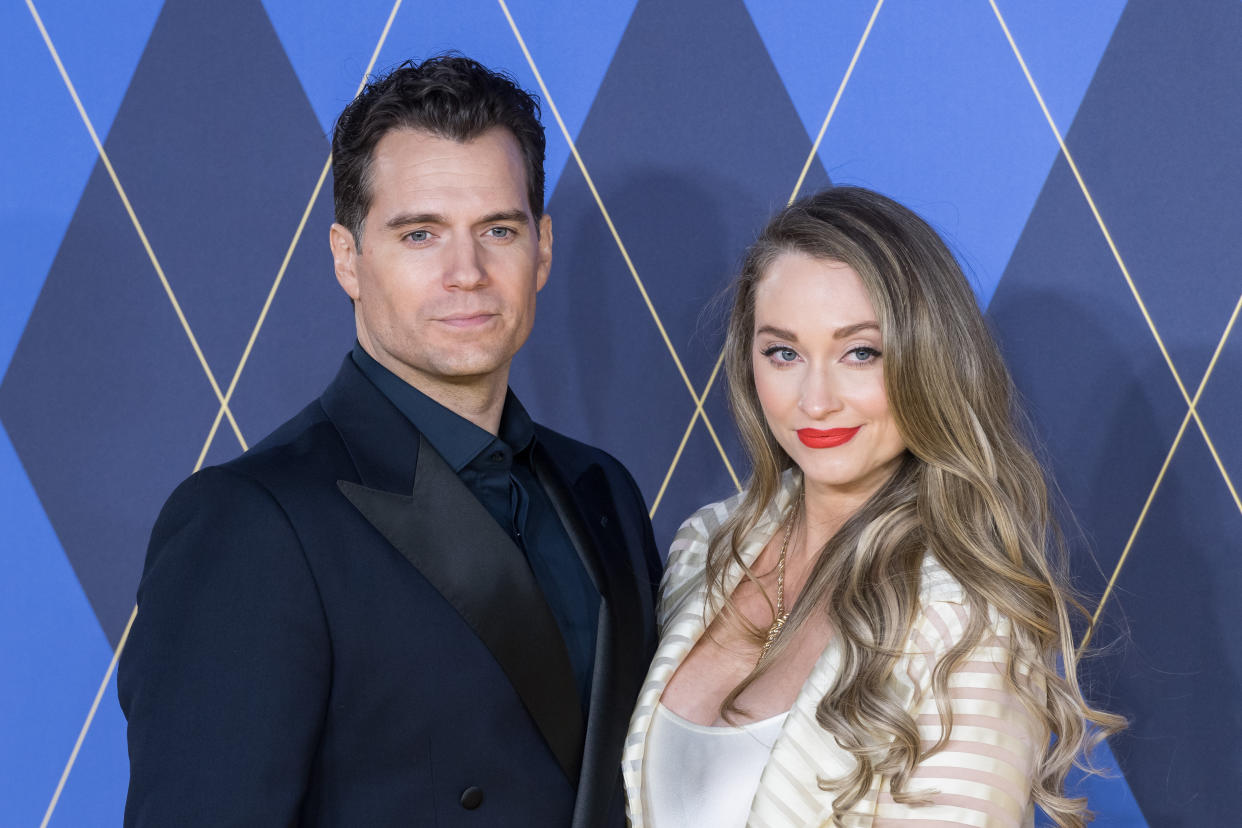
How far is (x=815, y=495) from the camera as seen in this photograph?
5.96 ft

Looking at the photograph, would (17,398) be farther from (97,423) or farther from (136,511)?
(136,511)

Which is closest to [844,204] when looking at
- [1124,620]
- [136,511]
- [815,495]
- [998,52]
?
[815,495]

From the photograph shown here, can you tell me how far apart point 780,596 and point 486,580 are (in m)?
0.58

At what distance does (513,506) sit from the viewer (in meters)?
1.59

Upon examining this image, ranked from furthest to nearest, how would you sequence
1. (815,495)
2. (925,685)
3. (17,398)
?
(17,398)
(815,495)
(925,685)

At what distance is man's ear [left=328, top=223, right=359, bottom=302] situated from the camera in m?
1.67

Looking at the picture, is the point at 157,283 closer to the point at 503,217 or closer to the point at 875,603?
the point at 503,217

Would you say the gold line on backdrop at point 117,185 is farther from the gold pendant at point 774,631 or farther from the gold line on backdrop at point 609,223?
the gold pendant at point 774,631

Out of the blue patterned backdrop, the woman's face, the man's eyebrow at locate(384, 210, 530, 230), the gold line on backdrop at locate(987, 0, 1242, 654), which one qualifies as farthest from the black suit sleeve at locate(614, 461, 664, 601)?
the gold line on backdrop at locate(987, 0, 1242, 654)

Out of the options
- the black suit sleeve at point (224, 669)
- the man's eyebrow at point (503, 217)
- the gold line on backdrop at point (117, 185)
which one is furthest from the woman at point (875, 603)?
the gold line on backdrop at point (117, 185)

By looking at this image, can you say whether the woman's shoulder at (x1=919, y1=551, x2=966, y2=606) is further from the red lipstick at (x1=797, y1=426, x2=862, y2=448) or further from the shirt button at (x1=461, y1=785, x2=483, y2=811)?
the shirt button at (x1=461, y1=785, x2=483, y2=811)

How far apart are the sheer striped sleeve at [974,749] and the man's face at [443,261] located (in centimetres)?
74

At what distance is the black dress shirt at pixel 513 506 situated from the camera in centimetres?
156

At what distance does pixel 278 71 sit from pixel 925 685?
5.59 feet
